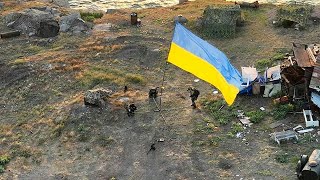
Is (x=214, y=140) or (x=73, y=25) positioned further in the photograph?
(x=73, y=25)

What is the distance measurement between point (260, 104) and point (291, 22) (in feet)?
30.0

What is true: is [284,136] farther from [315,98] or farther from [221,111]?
[221,111]

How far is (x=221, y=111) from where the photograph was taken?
803 inches

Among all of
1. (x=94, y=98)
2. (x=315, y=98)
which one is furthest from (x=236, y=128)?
(x=94, y=98)

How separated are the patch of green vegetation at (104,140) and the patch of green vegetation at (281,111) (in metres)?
6.37

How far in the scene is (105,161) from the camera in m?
17.9

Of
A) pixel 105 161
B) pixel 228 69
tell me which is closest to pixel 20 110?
pixel 105 161

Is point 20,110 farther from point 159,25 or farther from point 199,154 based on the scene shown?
point 159,25

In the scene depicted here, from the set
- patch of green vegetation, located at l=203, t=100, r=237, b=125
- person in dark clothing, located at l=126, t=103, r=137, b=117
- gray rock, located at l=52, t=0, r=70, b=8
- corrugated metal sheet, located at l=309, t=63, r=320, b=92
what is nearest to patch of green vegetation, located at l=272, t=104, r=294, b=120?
corrugated metal sheet, located at l=309, t=63, r=320, b=92

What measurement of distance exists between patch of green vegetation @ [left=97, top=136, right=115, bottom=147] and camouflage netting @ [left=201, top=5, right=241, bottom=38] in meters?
11.2

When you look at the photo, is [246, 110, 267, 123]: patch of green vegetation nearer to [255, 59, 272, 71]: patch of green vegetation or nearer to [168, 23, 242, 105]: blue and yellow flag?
[168, 23, 242, 105]: blue and yellow flag

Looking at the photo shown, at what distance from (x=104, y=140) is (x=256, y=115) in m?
5.99

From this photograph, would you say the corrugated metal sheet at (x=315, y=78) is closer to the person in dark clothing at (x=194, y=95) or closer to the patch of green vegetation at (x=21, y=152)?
the person in dark clothing at (x=194, y=95)

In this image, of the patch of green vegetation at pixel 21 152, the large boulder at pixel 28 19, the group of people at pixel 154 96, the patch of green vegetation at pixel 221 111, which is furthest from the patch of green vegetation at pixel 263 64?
the large boulder at pixel 28 19
